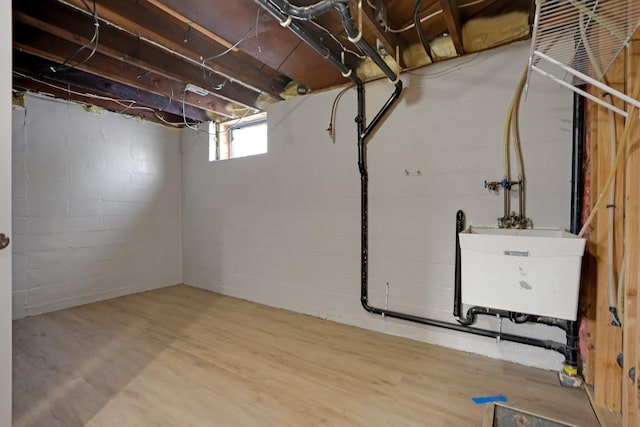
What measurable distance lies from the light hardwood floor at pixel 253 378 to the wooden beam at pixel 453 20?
2152 mm

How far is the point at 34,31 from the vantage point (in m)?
2.09

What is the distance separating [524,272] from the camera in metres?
1.46

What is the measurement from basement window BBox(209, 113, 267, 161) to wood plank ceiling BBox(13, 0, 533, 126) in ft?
1.40

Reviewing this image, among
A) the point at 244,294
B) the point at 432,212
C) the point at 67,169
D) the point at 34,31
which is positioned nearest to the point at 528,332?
the point at 432,212

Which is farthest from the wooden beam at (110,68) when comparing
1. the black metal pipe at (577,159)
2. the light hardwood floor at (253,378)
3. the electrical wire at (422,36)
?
the black metal pipe at (577,159)

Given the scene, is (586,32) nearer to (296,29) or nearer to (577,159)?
(577,159)

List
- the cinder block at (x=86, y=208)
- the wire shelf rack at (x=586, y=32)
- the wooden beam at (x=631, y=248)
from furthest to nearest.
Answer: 1. the cinder block at (x=86, y=208)
2. the wooden beam at (x=631, y=248)
3. the wire shelf rack at (x=586, y=32)

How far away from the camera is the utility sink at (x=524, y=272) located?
1.39 metres

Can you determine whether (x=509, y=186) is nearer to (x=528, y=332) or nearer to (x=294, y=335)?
(x=528, y=332)

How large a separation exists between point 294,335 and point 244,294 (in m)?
1.18

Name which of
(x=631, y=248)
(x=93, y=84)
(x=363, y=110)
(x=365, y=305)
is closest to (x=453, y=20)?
(x=363, y=110)

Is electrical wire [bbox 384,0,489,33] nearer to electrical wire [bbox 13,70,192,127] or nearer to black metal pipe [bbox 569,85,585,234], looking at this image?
black metal pipe [bbox 569,85,585,234]

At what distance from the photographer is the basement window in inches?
136

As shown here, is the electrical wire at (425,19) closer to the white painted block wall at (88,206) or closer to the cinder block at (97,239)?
the white painted block wall at (88,206)
